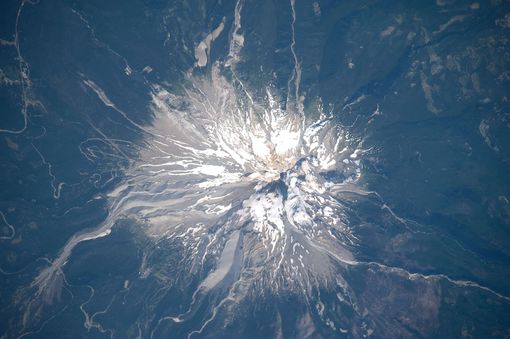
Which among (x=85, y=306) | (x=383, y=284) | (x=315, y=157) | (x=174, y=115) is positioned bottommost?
(x=383, y=284)

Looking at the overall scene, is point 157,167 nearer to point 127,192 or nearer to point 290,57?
point 127,192

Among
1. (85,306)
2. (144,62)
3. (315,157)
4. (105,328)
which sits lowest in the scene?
(105,328)

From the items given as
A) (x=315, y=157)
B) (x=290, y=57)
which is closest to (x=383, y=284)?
(x=315, y=157)

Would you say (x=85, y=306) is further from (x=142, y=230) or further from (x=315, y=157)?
(x=315, y=157)

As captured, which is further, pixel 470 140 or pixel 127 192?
pixel 127 192

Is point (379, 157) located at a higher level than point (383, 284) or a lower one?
higher

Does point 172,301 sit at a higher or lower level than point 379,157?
lower

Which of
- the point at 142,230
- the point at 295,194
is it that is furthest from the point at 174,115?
the point at 295,194

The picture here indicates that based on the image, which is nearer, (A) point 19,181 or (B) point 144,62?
(B) point 144,62

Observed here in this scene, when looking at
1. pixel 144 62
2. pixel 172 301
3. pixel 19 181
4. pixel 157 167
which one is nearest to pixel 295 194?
pixel 157 167
